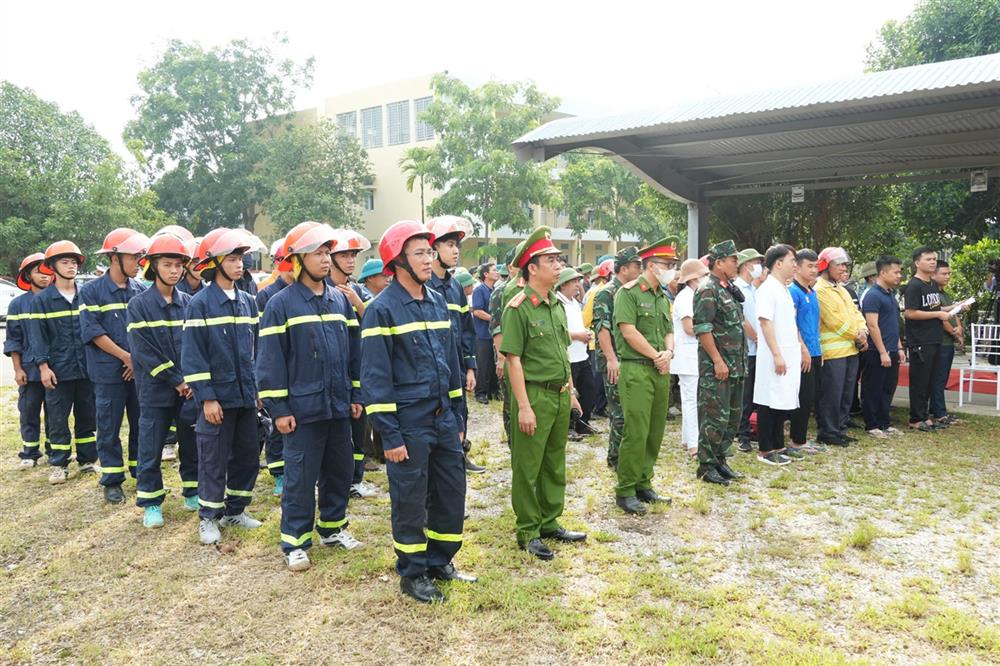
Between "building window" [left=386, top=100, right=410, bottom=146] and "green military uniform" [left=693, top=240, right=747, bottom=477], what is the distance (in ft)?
104

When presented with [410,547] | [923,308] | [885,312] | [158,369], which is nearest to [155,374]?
A: [158,369]

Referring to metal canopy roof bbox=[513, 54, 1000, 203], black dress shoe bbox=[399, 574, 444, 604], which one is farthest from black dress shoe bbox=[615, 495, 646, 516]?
metal canopy roof bbox=[513, 54, 1000, 203]

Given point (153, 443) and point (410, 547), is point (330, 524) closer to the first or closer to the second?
point (410, 547)

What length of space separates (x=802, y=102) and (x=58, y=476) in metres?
8.91

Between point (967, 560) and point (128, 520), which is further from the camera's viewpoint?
point (128, 520)

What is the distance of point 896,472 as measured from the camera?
21.2 ft

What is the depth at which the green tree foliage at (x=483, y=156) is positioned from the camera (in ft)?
89.5

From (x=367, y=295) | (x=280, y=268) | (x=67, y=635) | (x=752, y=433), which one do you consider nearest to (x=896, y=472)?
(x=752, y=433)

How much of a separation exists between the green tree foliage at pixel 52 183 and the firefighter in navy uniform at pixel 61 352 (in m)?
26.4

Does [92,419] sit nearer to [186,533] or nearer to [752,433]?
[186,533]

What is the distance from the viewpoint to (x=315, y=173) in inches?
1356

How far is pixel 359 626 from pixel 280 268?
3.32 m

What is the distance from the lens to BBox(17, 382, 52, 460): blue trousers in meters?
6.94

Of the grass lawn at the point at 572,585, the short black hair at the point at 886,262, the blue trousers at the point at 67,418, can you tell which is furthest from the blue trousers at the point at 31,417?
the short black hair at the point at 886,262
